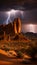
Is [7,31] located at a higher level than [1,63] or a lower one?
higher

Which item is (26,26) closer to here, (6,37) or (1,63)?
(6,37)

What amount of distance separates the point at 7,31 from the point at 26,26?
2541 cm

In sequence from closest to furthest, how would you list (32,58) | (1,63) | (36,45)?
(1,63) < (32,58) < (36,45)

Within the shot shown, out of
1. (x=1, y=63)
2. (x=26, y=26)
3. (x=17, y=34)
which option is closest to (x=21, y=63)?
(x=1, y=63)

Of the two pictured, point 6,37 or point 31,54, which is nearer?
point 31,54

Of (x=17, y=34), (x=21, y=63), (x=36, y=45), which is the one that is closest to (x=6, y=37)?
(x=17, y=34)

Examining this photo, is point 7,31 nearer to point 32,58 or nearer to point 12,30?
point 12,30

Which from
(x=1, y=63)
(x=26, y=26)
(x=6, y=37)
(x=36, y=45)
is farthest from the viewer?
(x=26, y=26)

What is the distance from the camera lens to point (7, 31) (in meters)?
81.7

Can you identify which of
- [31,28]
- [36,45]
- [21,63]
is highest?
[31,28]

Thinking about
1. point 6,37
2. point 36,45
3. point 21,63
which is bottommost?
point 21,63

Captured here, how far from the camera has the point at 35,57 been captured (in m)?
22.9

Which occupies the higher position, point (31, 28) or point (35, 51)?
point (31, 28)

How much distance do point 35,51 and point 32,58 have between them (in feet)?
4.75
